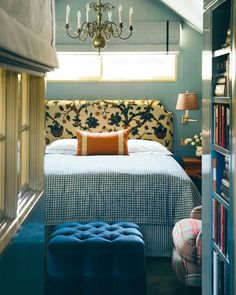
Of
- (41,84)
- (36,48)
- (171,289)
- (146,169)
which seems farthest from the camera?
(146,169)

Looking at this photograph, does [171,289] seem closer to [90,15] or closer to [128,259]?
[128,259]

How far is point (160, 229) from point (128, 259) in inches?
38.9

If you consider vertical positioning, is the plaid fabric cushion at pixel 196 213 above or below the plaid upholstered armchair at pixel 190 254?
above

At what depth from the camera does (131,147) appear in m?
6.12

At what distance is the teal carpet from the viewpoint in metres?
3.85

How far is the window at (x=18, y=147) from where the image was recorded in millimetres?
A: 2398

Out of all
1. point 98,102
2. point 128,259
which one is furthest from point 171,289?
point 98,102

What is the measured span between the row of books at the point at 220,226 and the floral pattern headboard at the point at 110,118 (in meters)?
3.90

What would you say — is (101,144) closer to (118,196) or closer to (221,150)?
(118,196)

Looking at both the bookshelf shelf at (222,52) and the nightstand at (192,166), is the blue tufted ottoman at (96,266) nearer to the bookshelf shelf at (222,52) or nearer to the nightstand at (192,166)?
the bookshelf shelf at (222,52)

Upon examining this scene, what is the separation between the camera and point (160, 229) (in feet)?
15.0

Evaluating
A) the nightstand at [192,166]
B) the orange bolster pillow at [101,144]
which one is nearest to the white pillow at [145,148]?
the orange bolster pillow at [101,144]

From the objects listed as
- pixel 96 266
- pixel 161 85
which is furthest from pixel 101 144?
pixel 96 266

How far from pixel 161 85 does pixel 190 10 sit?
4.05 ft
